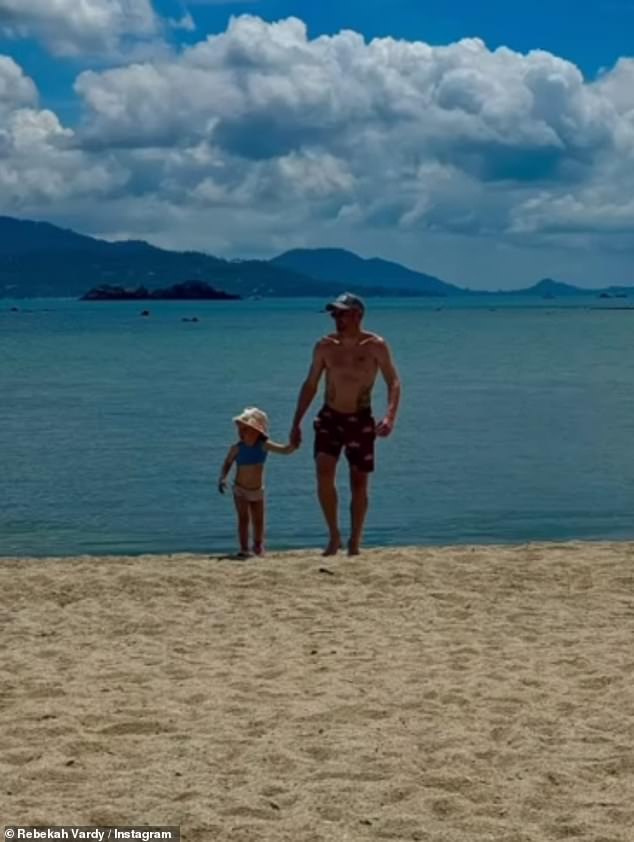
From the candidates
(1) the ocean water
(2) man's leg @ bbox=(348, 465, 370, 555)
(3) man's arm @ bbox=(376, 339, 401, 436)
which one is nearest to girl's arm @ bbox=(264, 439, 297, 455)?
(2) man's leg @ bbox=(348, 465, 370, 555)

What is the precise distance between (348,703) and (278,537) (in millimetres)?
7906

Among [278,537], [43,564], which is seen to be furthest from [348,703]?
[278,537]

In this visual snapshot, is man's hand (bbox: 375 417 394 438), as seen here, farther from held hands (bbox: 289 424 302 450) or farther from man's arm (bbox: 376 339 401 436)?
held hands (bbox: 289 424 302 450)

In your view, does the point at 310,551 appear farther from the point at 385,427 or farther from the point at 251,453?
the point at 385,427

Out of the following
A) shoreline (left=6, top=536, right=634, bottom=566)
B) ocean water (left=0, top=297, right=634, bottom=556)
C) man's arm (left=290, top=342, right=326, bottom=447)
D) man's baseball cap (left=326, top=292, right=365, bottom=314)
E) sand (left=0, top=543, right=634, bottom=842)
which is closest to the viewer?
sand (left=0, top=543, right=634, bottom=842)

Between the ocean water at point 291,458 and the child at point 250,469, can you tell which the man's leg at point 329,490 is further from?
the ocean water at point 291,458

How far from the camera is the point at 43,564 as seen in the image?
11461 mm

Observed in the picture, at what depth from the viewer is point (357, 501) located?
36.0ft

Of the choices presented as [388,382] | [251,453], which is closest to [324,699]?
[388,382]

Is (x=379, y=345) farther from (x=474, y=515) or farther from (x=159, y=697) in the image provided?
(x=474, y=515)

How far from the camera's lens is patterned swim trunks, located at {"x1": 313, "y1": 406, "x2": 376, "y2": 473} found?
10672mm

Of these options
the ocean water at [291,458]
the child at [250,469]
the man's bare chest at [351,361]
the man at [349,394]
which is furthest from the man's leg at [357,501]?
the ocean water at [291,458]

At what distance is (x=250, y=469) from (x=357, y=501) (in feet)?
3.28

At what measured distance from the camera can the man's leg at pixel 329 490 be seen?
10.7m
